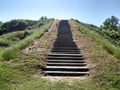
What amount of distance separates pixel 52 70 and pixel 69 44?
20.3ft

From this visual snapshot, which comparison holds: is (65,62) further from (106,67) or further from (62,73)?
(106,67)

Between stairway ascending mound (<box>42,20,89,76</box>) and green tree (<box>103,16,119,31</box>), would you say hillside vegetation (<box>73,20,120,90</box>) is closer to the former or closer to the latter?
stairway ascending mound (<box>42,20,89,76</box>)

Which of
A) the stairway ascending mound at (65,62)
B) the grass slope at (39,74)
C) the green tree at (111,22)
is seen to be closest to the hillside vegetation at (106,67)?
the grass slope at (39,74)

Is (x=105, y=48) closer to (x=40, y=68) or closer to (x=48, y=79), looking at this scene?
(x=40, y=68)

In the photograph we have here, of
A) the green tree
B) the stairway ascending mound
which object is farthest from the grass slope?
the green tree

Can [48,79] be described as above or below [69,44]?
below

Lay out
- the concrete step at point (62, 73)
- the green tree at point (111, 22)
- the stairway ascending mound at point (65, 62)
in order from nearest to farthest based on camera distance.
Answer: the concrete step at point (62, 73) → the stairway ascending mound at point (65, 62) → the green tree at point (111, 22)

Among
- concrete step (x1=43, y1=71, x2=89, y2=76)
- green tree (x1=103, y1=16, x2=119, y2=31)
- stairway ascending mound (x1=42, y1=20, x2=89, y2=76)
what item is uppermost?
green tree (x1=103, y1=16, x2=119, y2=31)

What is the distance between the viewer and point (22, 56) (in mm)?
12930

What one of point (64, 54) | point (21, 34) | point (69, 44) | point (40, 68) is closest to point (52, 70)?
point (40, 68)

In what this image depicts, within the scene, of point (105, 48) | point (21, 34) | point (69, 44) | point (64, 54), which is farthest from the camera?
point (21, 34)

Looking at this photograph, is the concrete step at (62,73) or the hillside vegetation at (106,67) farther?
the concrete step at (62,73)

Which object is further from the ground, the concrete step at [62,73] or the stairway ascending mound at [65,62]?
the stairway ascending mound at [65,62]

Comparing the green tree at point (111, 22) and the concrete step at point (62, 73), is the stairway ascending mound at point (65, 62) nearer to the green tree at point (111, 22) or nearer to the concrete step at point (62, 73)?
the concrete step at point (62, 73)
